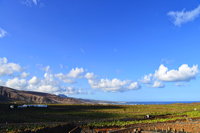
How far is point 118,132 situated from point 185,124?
30.8 ft

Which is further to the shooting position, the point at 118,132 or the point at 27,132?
the point at 27,132

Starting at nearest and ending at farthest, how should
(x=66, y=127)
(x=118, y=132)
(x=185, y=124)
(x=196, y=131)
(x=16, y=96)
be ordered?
(x=118, y=132), (x=196, y=131), (x=185, y=124), (x=66, y=127), (x=16, y=96)

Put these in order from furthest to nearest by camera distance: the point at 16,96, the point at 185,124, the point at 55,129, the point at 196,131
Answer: the point at 16,96 < the point at 55,129 < the point at 185,124 < the point at 196,131

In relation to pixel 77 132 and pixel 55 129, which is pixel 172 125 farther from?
pixel 55 129

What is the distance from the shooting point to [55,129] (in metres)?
26.2

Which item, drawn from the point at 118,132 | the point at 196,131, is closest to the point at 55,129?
the point at 118,132

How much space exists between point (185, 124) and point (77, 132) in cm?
1429

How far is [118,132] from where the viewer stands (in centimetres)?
2078

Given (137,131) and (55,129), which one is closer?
(137,131)

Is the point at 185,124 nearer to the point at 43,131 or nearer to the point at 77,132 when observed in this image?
the point at 77,132

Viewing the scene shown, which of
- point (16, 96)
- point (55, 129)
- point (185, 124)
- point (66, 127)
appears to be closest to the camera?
point (185, 124)

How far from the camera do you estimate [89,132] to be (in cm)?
2348

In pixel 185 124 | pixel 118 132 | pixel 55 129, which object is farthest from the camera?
pixel 55 129

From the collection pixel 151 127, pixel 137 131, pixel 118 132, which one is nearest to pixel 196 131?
pixel 151 127
